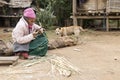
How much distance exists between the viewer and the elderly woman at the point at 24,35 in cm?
792

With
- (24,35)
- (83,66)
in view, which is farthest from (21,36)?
(83,66)

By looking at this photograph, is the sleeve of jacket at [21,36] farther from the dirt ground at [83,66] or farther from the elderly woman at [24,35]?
the dirt ground at [83,66]

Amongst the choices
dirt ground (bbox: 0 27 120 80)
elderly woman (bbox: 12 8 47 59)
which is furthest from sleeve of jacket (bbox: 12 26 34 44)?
dirt ground (bbox: 0 27 120 80)

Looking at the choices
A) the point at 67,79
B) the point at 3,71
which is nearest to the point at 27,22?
the point at 3,71

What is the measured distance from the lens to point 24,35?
8164 mm

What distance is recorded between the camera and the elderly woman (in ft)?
26.0

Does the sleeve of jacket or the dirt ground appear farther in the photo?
the sleeve of jacket

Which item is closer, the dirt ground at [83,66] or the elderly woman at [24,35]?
the dirt ground at [83,66]

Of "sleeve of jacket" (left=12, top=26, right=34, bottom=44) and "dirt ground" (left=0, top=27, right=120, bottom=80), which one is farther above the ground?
"sleeve of jacket" (left=12, top=26, right=34, bottom=44)

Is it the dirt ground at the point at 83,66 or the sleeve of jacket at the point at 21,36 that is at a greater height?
the sleeve of jacket at the point at 21,36

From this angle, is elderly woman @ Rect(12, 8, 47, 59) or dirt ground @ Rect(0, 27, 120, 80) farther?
elderly woman @ Rect(12, 8, 47, 59)

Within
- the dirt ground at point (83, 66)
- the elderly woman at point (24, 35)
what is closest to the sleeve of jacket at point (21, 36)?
the elderly woman at point (24, 35)

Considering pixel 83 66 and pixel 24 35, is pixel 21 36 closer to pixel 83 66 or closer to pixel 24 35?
pixel 24 35

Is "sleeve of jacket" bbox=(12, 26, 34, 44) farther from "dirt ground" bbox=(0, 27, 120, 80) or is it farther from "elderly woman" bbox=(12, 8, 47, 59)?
"dirt ground" bbox=(0, 27, 120, 80)
